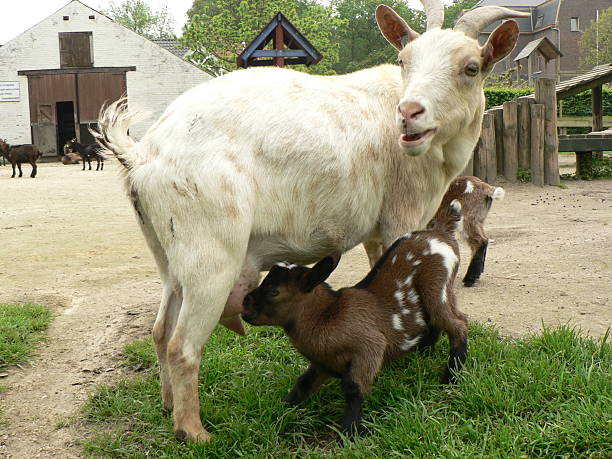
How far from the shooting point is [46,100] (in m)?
29.4

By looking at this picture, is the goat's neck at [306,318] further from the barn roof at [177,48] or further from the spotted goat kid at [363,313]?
the barn roof at [177,48]

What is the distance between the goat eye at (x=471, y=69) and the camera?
339 cm

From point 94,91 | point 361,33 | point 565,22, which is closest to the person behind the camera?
point 94,91

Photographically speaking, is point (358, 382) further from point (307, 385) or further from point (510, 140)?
point (510, 140)

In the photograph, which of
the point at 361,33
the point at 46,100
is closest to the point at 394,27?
the point at 46,100

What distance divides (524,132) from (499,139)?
0.44m

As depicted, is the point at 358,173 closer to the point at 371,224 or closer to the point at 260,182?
the point at 371,224

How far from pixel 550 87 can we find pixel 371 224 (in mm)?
9125

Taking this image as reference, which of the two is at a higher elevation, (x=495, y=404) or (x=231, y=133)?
(x=231, y=133)

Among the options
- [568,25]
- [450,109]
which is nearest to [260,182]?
[450,109]

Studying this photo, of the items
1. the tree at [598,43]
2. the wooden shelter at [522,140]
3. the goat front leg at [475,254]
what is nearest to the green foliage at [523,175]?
the wooden shelter at [522,140]

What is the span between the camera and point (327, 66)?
40.5 meters

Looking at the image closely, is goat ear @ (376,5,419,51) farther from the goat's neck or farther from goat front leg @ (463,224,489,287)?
goat front leg @ (463,224,489,287)

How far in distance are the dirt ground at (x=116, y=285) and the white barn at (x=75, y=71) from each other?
19117mm
